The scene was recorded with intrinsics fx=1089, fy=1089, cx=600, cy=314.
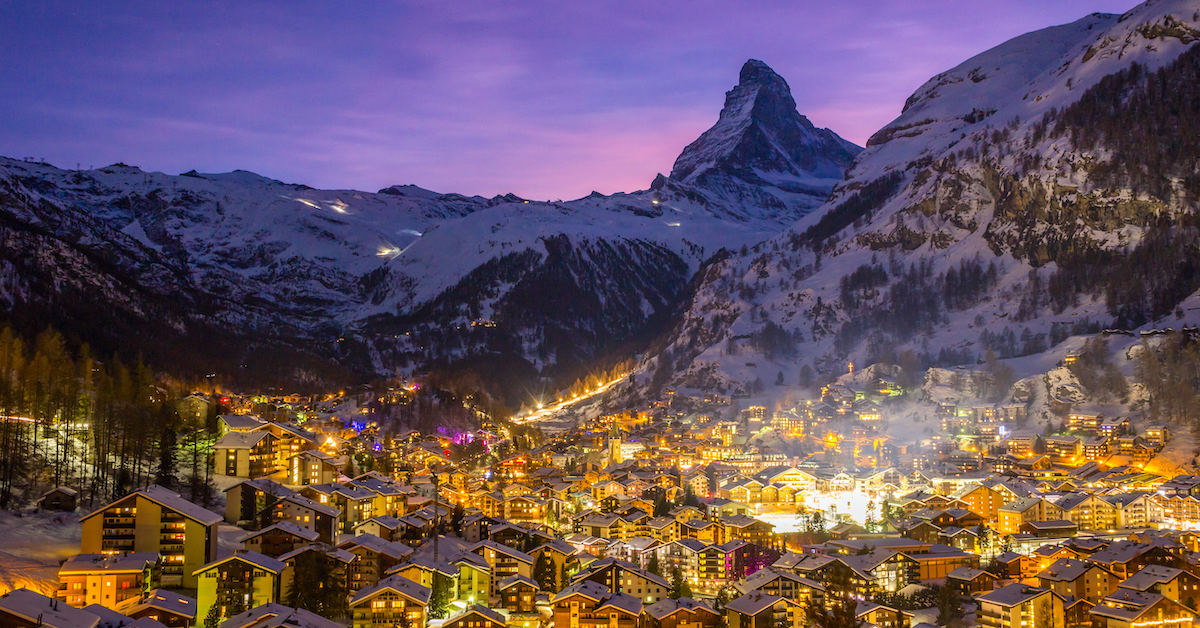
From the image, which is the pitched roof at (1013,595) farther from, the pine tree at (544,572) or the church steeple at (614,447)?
the church steeple at (614,447)

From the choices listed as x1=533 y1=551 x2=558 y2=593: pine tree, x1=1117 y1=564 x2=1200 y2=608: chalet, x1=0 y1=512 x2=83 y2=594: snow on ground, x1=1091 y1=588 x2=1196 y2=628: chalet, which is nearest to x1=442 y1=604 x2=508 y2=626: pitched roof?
x1=533 y1=551 x2=558 y2=593: pine tree

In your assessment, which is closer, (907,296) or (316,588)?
(316,588)

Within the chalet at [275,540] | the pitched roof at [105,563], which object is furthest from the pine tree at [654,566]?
the pitched roof at [105,563]

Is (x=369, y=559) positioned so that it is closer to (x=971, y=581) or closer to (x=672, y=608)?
(x=672, y=608)

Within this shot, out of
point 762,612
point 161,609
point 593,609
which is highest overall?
point 161,609

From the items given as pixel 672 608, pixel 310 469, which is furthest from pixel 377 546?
pixel 310 469
